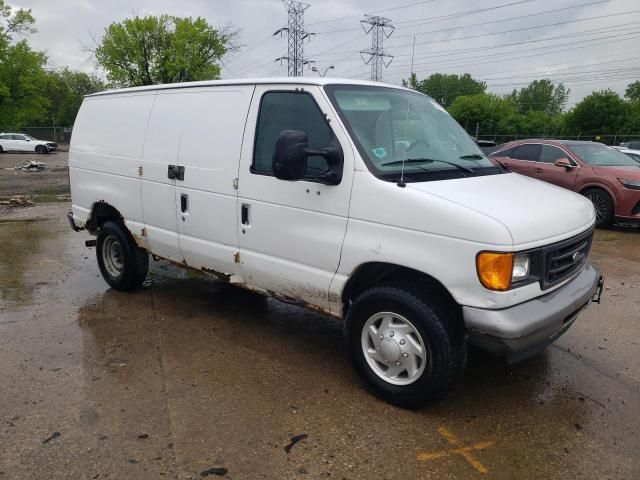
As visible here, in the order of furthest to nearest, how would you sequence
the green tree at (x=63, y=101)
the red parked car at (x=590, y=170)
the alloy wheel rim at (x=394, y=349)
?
the green tree at (x=63, y=101)
the red parked car at (x=590, y=170)
the alloy wheel rim at (x=394, y=349)

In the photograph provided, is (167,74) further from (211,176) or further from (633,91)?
(633,91)

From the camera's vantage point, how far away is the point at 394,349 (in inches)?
136

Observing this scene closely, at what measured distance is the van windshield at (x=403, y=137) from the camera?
360 cm

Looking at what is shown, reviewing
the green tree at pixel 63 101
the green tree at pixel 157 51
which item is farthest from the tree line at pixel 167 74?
the green tree at pixel 63 101

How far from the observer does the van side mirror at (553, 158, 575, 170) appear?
1035 cm

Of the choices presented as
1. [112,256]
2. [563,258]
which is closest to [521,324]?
[563,258]

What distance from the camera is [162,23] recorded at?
153 ft

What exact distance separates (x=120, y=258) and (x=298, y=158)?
328 centimetres

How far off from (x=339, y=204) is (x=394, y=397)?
1.31m

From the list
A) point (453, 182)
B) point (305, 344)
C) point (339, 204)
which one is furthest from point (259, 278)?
point (453, 182)

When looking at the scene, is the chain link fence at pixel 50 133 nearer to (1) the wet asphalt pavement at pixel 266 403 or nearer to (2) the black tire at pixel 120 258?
(2) the black tire at pixel 120 258

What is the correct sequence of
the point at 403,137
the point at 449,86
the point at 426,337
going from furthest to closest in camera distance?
the point at 449,86, the point at 403,137, the point at 426,337

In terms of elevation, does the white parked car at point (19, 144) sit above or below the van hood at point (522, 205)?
below

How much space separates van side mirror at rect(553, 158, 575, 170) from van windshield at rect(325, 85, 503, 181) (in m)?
6.87
